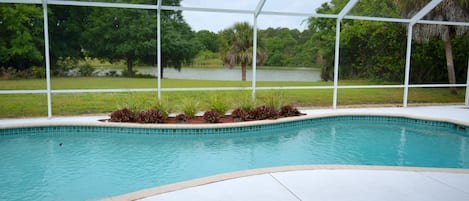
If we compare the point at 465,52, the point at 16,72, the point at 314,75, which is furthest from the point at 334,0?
the point at 16,72

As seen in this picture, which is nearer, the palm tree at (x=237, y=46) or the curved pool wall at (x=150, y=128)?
the curved pool wall at (x=150, y=128)

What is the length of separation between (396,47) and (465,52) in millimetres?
2318

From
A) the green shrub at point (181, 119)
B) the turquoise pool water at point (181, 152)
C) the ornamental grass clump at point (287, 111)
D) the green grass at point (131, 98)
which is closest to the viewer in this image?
the turquoise pool water at point (181, 152)

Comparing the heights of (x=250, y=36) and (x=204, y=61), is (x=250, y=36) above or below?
above

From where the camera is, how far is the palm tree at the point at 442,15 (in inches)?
412

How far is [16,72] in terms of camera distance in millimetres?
10828

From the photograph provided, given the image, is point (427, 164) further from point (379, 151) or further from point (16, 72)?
point (16, 72)

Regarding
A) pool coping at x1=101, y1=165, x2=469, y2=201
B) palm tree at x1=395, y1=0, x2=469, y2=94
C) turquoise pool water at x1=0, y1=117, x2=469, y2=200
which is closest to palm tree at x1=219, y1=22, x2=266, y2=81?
palm tree at x1=395, y1=0, x2=469, y2=94

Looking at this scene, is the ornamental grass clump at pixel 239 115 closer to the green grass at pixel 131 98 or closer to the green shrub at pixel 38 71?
the green grass at pixel 131 98

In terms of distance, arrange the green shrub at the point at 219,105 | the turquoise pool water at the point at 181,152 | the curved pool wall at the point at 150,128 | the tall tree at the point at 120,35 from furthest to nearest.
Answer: the tall tree at the point at 120,35 → the green shrub at the point at 219,105 → the curved pool wall at the point at 150,128 → the turquoise pool water at the point at 181,152

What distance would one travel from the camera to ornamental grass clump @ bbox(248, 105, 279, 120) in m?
7.02

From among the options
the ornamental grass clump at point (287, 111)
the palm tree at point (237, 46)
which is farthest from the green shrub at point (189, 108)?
the palm tree at point (237, 46)

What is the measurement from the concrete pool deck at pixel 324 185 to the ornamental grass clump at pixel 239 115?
9.85ft

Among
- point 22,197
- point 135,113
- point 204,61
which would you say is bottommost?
point 22,197
